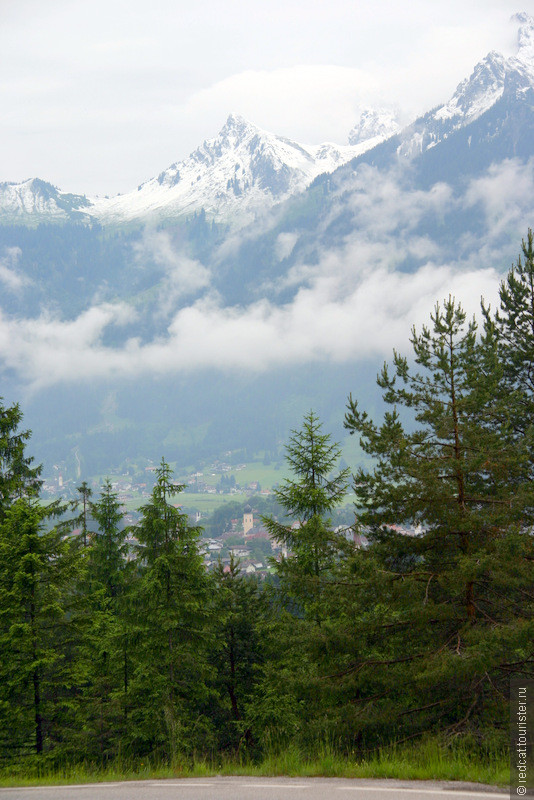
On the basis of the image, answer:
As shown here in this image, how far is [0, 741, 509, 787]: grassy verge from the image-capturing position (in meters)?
8.77

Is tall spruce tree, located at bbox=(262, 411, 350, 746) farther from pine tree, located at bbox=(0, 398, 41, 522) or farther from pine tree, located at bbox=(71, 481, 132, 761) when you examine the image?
pine tree, located at bbox=(0, 398, 41, 522)

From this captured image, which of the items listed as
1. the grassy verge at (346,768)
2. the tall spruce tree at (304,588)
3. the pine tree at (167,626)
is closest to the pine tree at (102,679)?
the pine tree at (167,626)

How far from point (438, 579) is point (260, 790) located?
6742 millimetres

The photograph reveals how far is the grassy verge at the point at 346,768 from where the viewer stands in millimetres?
8766

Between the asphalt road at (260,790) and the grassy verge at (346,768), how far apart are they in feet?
0.89

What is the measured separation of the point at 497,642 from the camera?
41.4 ft

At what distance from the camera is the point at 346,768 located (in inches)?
370

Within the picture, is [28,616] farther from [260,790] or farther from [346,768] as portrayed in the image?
[346,768]

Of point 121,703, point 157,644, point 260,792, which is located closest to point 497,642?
point 260,792

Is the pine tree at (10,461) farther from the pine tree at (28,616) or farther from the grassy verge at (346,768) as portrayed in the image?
the grassy verge at (346,768)

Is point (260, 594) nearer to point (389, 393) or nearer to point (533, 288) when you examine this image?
point (389, 393)

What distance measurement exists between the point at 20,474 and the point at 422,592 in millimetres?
17087

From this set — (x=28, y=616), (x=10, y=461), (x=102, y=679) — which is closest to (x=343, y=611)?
(x=28, y=616)

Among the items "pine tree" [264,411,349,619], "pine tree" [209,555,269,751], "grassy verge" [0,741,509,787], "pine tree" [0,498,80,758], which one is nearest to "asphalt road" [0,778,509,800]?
"grassy verge" [0,741,509,787]
